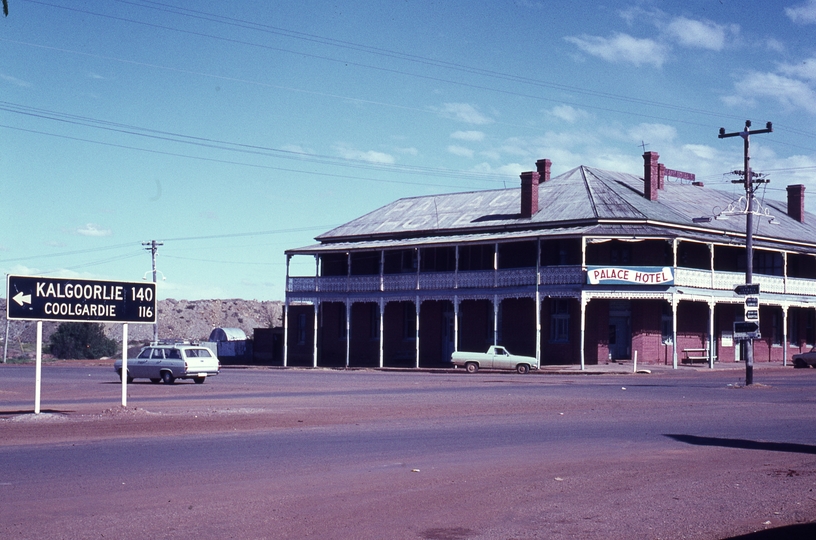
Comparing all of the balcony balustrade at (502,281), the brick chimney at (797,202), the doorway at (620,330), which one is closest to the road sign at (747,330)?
the balcony balustrade at (502,281)

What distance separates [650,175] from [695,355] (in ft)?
31.0

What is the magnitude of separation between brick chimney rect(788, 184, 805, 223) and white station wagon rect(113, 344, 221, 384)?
125 feet

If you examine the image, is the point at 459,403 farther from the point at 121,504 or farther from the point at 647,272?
the point at 647,272

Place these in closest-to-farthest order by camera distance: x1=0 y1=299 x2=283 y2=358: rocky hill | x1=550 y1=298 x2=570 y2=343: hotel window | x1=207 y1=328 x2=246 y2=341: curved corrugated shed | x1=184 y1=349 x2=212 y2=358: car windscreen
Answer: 1. x1=184 y1=349 x2=212 y2=358: car windscreen
2. x1=550 y1=298 x2=570 y2=343: hotel window
3. x1=207 y1=328 x2=246 y2=341: curved corrugated shed
4. x1=0 y1=299 x2=283 y2=358: rocky hill

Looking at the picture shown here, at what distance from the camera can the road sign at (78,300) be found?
61.6 feet

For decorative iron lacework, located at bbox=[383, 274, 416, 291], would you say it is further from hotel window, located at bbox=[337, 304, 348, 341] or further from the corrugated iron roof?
hotel window, located at bbox=[337, 304, 348, 341]

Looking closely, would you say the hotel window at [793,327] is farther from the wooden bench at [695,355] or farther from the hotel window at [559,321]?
the hotel window at [559,321]

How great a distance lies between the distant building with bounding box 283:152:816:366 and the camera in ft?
150

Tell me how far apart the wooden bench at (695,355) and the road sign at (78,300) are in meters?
32.4

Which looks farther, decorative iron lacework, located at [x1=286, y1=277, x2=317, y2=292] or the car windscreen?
decorative iron lacework, located at [x1=286, y1=277, x2=317, y2=292]

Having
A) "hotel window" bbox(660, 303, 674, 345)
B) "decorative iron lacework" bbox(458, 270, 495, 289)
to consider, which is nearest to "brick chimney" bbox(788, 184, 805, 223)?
"hotel window" bbox(660, 303, 674, 345)

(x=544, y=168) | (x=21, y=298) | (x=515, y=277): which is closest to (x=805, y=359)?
(x=515, y=277)

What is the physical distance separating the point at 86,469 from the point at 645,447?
24.8 feet

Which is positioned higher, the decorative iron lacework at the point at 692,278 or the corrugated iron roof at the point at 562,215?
the corrugated iron roof at the point at 562,215
